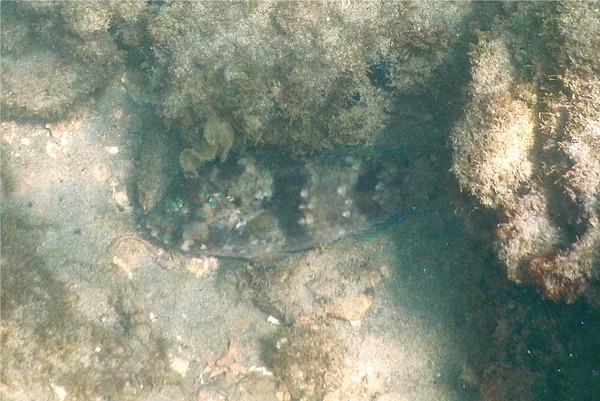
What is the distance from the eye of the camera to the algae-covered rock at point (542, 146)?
3.79 m

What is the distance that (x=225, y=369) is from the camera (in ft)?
17.8

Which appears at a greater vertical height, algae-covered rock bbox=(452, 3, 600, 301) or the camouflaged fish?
algae-covered rock bbox=(452, 3, 600, 301)

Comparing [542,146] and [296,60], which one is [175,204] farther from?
[542,146]

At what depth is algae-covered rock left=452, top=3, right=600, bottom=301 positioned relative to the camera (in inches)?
149

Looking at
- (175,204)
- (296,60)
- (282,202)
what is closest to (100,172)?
(175,204)

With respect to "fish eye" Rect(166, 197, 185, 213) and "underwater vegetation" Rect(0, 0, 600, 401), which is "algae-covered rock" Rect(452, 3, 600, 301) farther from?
"fish eye" Rect(166, 197, 185, 213)

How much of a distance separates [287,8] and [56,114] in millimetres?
3687

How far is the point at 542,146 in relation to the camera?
407 centimetres

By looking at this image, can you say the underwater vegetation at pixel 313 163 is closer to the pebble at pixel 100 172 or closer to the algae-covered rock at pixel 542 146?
the algae-covered rock at pixel 542 146

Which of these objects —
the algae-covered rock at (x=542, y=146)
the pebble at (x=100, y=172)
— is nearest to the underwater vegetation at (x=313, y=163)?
the algae-covered rock at (x=542, y=146)

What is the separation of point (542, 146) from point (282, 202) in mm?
2909

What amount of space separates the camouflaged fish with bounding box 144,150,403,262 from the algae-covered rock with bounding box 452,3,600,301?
4.49 feet

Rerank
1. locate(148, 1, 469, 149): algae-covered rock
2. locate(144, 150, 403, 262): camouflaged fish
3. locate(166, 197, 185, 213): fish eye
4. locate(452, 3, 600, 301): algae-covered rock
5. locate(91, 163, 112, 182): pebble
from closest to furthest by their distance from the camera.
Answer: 1. locate(452, 3, 600, 301): algae-covered rock
2. locate(148, 1, 469, 149): algae-covered rock
3. locate(144, 150, 403, 262): camouflaged fish
4. locate(166, 197, 185, 213): fish eye
5. locate(91, 163, 112, 182): pebble

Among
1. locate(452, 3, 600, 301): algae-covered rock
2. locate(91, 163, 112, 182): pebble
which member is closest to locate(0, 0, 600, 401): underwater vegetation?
locate(452, 3, 600, 301): algae-covered rock
